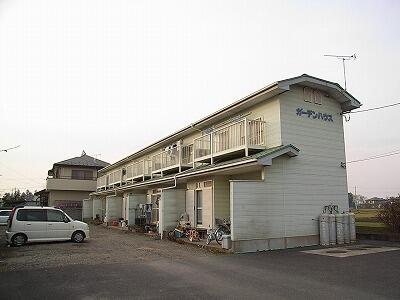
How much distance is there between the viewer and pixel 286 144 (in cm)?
1329

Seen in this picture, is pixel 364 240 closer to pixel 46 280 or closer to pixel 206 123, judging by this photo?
pixel 206 123

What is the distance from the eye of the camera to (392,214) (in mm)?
15281

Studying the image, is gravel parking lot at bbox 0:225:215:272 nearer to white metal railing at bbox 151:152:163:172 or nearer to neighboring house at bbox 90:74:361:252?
neighboring house at bbox 90:74:361:252

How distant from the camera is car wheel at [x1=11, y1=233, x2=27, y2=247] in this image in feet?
47.8

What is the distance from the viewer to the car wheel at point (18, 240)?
14555mm

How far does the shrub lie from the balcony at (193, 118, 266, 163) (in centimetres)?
656

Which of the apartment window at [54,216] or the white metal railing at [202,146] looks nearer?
the apartment window at [54,216]

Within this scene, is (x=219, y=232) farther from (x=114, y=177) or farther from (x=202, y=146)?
(x=114, y=177)

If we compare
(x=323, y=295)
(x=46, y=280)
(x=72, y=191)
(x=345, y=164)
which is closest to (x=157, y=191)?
(x=345, y=164)

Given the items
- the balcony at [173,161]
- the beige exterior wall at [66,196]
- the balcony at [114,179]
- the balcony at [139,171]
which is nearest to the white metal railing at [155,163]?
the balcony at [173,161]

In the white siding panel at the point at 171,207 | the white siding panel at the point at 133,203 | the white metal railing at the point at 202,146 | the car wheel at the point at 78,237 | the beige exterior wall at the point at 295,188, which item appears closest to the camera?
the beige exterior wall at the point at 295,188

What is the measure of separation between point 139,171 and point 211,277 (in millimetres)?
19840

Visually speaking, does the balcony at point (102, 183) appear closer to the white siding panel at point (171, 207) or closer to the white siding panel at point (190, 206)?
the white siding panel at point (171, 207)

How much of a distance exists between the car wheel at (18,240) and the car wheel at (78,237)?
1997 millimetres
